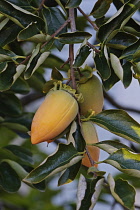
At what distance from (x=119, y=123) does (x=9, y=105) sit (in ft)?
Result: 2.39

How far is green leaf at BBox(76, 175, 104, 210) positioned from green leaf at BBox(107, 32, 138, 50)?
31 centimetres

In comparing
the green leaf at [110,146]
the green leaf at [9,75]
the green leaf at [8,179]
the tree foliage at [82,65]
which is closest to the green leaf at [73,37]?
the tree foliage at [82,65]

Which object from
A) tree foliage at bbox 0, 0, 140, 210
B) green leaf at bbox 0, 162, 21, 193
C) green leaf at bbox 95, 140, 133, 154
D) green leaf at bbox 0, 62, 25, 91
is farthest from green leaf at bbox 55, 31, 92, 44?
green leaf at bbox 0, 162, 21, 193

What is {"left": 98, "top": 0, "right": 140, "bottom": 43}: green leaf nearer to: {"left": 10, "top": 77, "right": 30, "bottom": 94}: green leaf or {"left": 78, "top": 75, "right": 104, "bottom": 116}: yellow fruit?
{"left": 78, "top": 75, "right": 104, "bottom": 116}: yellow fruit

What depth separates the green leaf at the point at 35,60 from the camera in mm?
1224

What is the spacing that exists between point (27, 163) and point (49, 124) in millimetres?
698

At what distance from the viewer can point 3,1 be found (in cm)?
128

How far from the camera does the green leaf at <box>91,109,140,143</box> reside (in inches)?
46.9

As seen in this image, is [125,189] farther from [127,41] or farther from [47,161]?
[127,41]

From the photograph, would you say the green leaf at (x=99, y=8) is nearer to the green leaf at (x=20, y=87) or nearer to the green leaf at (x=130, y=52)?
the green leaf at (x=130, y=52)

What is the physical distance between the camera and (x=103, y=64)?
4.08 feet

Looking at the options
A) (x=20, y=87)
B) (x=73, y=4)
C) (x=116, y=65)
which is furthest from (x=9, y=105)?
(x=116, y=65)

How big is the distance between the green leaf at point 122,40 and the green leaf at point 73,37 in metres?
0.06

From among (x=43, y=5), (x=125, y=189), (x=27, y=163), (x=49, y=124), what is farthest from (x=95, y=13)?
(x=27, y=163)
